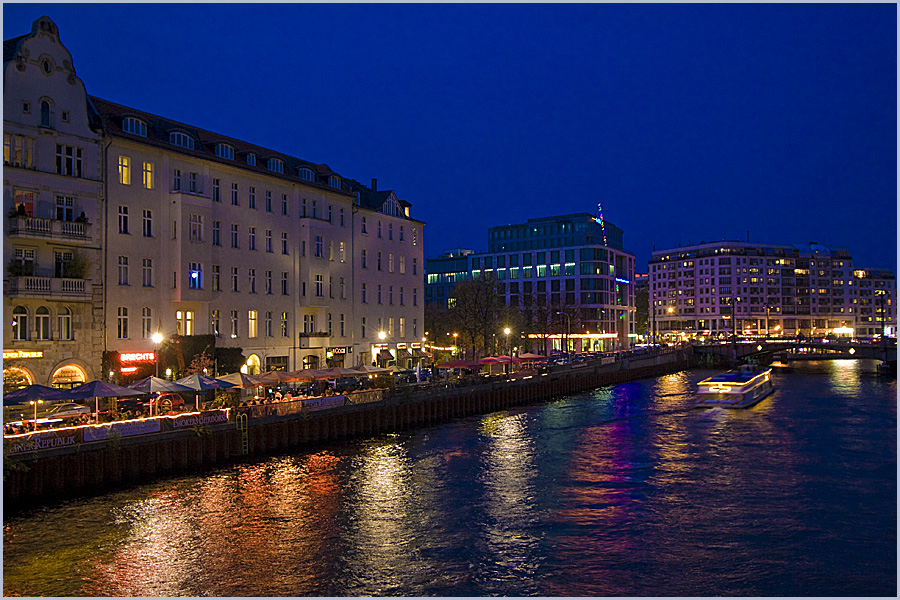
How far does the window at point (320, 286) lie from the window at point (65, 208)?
2421 centimetres

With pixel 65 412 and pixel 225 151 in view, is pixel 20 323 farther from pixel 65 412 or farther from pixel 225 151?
pixel 225 151

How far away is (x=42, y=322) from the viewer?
151ft

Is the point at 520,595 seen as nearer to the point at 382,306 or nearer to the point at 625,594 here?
the point at 625,594

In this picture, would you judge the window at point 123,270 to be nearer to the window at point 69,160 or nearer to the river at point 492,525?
the window at point 69,160

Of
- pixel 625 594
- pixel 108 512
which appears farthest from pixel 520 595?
pixel 108 512

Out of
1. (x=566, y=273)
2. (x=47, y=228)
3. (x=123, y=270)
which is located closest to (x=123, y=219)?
(x=123, y=270)

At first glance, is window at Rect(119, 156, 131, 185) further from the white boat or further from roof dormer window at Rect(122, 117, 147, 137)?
the white boat

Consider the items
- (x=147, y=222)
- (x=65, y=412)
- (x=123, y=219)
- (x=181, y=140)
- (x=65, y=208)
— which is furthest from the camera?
(x=181, y=140)

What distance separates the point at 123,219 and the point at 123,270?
3.48 meters

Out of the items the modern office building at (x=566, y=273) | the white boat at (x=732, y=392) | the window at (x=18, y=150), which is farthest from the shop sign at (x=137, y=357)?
the modern office building at (x=566, y=273)

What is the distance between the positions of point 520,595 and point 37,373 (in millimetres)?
34736

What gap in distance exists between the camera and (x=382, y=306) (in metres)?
78.2

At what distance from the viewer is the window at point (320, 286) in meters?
68.9

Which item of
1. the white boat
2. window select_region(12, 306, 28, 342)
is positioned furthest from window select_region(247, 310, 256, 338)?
the white boat
